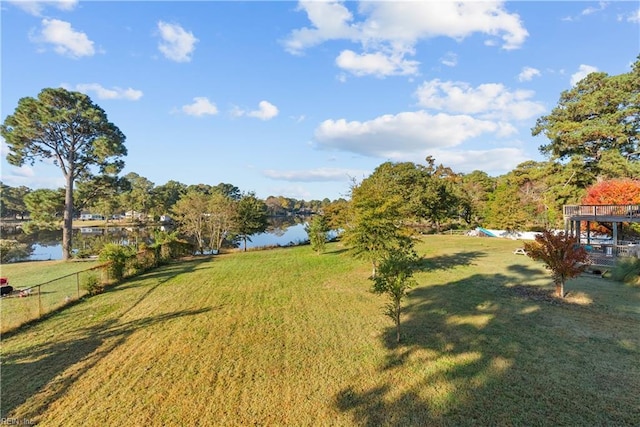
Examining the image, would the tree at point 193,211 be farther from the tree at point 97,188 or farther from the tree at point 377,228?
the tree at point 377,228

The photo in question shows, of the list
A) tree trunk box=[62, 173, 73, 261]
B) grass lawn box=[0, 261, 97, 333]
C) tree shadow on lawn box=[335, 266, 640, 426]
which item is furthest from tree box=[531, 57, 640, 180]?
tree trunk box=[62, 173, 73, 261]

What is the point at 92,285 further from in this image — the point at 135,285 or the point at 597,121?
the point at 597,121

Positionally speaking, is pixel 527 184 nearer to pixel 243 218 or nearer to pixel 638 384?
pixel 243 218

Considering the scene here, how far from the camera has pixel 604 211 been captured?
1669cm

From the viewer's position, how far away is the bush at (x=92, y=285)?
465 inches

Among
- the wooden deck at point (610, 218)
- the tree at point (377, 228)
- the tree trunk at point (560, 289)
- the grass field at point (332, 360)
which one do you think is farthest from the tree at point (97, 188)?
the wooden deck at point (610, 218)

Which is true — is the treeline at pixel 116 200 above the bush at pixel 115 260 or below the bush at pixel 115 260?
above

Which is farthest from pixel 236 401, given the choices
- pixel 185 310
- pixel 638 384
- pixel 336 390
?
pixel 638 384

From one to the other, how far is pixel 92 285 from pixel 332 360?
421 inches

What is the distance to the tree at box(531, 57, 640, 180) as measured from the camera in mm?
Result: 23750

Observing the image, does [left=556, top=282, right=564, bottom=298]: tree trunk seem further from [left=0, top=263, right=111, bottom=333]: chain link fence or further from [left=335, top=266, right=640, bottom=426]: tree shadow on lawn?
[left=0, top=263, right=111, bottom=333]: chain link fence


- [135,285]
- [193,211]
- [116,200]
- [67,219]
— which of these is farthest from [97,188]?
[116,200]

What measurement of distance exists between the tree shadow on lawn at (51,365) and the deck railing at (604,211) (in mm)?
21167

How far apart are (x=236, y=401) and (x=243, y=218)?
2483cm
